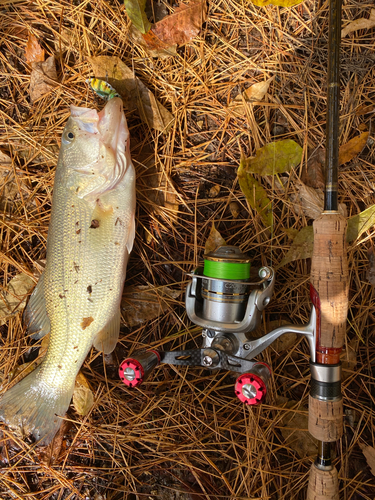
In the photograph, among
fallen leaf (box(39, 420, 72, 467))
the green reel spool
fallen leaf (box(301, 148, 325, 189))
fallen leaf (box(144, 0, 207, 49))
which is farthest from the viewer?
fallen leaf (box(39, 420, 72, 467))

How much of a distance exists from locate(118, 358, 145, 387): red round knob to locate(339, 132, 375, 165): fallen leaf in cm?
167

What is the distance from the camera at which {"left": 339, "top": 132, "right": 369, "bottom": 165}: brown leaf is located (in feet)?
6.60


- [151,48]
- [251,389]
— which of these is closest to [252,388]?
[251,389]

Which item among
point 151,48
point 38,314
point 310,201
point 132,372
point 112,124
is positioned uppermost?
point 151,48

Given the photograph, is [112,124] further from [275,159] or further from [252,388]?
[252,388]

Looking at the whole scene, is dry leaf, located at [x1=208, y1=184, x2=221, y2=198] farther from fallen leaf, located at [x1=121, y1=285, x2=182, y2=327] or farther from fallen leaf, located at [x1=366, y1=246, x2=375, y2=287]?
fallen leaf, located at [x1=366, y1=246, x2=375, y2=287]

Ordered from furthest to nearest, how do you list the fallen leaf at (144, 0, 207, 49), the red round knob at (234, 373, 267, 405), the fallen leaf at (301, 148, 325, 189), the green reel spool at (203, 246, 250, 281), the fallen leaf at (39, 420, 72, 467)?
the fallen leaf at (39, 420, 72, 467) → the fallen leaf at (144, 0, 207, 49) → the fallen leaf at (301, 148, 325, 189) → the green reel spool at (203, 246, 250, 281) → the red round knob at (234, 373, 267, 405)

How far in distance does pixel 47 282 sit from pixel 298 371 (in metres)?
1.64

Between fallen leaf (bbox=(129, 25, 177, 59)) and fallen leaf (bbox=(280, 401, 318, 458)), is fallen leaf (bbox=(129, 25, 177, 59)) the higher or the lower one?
the higher one

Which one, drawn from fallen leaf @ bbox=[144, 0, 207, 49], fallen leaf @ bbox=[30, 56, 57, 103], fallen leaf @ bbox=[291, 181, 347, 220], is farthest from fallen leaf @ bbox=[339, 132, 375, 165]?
fallen leaf @ bbox=[30, 56, 57, 103]

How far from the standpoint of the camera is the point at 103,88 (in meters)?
2.10

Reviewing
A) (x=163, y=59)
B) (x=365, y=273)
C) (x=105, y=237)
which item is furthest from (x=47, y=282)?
(x=365, y=273)

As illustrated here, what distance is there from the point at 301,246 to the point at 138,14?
→ 1.76 meters

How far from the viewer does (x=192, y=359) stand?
1.91 meters
